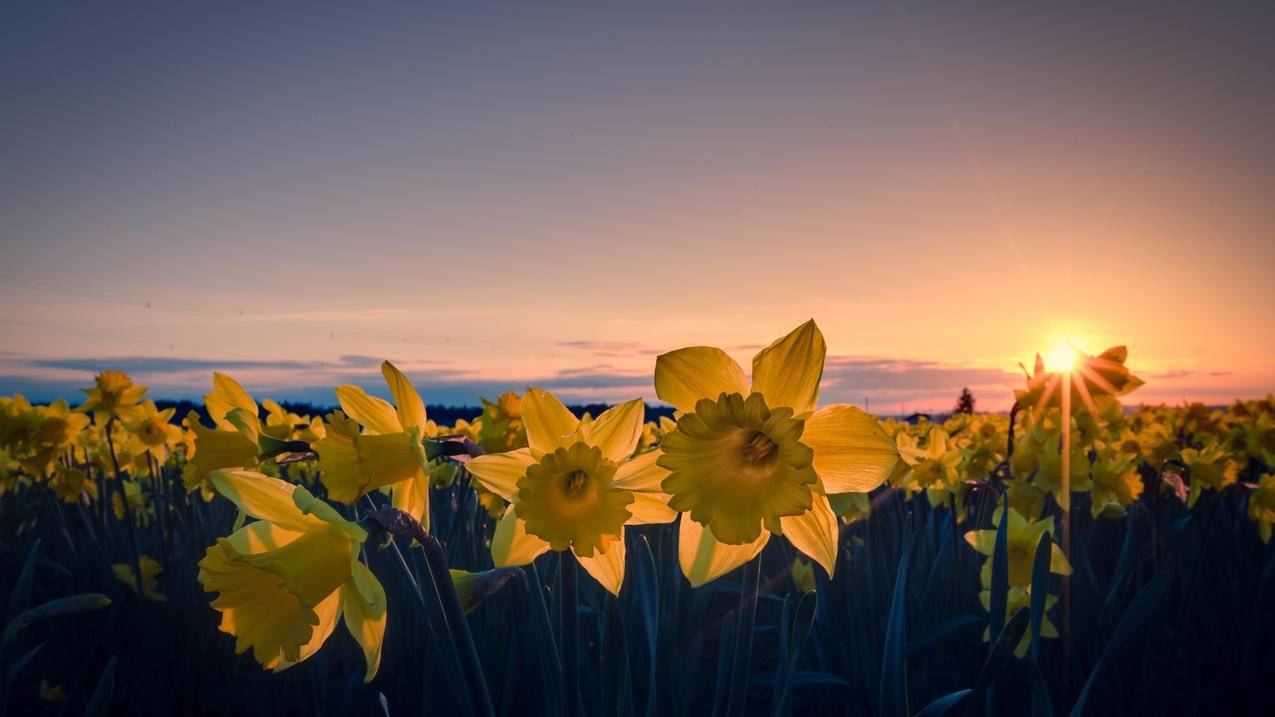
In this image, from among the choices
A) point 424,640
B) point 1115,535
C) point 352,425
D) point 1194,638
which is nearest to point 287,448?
point 352,425

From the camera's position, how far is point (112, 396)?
4.86m

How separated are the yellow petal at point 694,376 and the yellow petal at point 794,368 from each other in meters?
0.04

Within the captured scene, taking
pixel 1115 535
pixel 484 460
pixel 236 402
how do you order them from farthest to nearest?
pixel 1115 535
pixel 236 402
pixel 484 460

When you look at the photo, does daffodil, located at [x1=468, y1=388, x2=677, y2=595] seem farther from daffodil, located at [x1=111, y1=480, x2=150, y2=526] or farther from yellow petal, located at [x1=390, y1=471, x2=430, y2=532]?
daffodil, located at [x1=111, y1=480, x2=150, y2=526]

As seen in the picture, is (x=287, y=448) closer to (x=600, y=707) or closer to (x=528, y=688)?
(x=600, y=707)

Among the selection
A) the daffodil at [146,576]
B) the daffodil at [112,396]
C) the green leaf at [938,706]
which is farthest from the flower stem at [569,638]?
the daffodil at [112,396]

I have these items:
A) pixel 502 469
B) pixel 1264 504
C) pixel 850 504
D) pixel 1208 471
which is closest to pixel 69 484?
pixel 850 504

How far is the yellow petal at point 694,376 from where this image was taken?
1.36 metres

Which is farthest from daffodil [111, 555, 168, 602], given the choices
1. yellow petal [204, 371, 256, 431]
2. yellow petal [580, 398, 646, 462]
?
yellow petal [580, 398, 646, 462]

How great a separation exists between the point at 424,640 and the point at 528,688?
0.46 m

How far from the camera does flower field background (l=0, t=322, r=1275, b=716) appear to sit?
55.3 inches

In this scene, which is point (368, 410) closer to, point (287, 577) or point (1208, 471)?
point (287, 577)

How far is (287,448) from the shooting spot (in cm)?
181

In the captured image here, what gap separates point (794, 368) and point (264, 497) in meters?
1.01
